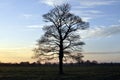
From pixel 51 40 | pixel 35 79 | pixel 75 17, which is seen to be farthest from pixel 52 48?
pixel 35 79

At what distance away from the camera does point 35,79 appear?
45.8 metres

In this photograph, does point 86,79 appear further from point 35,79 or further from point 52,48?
point 52,48

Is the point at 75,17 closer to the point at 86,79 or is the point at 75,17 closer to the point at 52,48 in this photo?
the point at 52,48

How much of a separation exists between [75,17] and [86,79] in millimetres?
24378

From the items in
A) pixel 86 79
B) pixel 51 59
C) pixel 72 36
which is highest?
pixel 72 36

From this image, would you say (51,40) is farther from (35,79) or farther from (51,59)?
(35,79)

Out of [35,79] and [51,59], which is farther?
[51,59]

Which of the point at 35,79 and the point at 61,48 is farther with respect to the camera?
the point at 61,48

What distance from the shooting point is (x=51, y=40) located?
218ft

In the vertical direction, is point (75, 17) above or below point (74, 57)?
above

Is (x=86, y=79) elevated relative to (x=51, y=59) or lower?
lower

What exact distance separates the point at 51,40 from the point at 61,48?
2.45 metres

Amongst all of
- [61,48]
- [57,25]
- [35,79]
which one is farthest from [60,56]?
[35,79]

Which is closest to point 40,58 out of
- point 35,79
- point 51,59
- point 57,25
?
point 51,59
